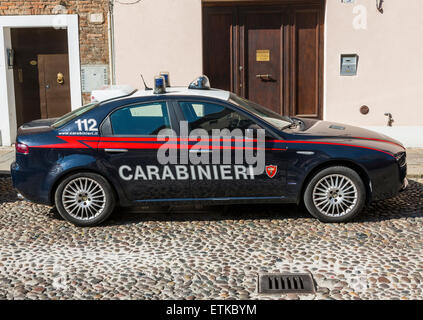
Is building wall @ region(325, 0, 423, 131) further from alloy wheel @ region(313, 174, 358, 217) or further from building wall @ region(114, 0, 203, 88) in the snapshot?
alloy wheel @ region(313, 174, 358, 217)

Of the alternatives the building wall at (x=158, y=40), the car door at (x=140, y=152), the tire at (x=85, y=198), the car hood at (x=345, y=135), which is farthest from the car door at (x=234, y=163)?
the building wall at (x=158, y=40)

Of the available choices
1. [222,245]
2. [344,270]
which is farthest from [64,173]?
[344,270]

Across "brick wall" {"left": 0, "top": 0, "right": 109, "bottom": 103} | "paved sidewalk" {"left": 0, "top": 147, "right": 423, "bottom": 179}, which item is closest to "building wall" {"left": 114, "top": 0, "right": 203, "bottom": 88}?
"brick wall" {"left": 0, "top": 0, "right": 109, "bottom": 103}

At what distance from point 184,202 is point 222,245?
947 mm

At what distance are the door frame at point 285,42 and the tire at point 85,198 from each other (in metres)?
6.02

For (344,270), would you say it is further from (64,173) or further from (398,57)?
(398,57)

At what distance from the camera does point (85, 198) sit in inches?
279

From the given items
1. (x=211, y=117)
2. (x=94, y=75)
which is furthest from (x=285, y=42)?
(x=211, y=117)

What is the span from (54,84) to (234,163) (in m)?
7.14

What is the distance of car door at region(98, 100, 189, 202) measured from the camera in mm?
7012

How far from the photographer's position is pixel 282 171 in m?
7.02

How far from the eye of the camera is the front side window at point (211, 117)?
7086mm

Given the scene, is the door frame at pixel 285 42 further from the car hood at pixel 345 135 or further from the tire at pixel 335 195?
the tire at pixel 335 195

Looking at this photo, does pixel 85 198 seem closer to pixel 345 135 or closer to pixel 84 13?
pixel 345 135
